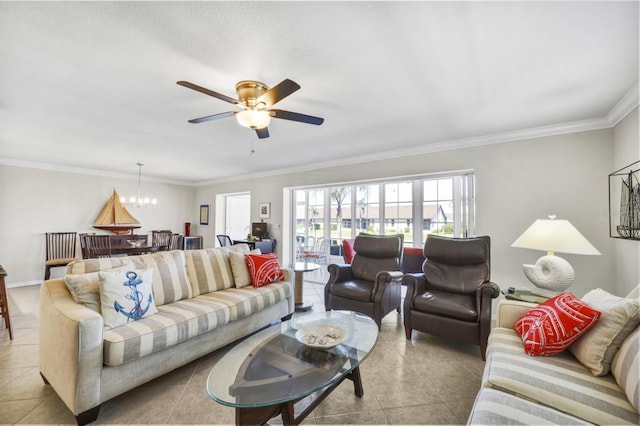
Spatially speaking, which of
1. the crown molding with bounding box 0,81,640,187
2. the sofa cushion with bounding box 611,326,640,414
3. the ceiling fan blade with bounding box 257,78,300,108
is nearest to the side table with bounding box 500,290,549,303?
the sofa cushion with bounding box 611,326,640,414

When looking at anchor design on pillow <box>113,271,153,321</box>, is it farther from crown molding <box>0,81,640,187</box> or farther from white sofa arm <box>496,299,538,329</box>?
crown molding <box>0,81,640,187</box>

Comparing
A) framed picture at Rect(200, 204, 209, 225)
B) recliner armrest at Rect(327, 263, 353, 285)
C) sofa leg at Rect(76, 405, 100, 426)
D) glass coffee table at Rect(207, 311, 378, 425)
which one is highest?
framed picture at Rect(200, 204, 209, 225)

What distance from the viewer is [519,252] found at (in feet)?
10.8

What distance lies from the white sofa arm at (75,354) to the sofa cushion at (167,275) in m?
0.63

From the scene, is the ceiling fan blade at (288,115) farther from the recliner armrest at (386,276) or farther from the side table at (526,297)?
the side table at (526,297)

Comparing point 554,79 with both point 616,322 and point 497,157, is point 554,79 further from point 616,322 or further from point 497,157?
point 616,322

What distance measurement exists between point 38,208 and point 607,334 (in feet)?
25.5

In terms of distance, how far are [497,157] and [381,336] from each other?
8.71 ft

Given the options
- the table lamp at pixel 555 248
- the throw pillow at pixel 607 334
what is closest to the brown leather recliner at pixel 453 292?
the table lamp at pixel 555 248

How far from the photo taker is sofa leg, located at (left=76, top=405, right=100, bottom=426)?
1.56 metres

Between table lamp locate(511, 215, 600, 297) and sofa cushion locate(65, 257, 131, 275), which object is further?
table lamp locate(511, 215, 600, 297)

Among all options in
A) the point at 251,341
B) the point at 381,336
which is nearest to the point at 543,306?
the point at 381,336

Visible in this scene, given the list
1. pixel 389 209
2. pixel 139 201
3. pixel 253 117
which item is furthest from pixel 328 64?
pixel 139 201

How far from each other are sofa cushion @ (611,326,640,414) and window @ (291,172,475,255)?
8.08 ft
